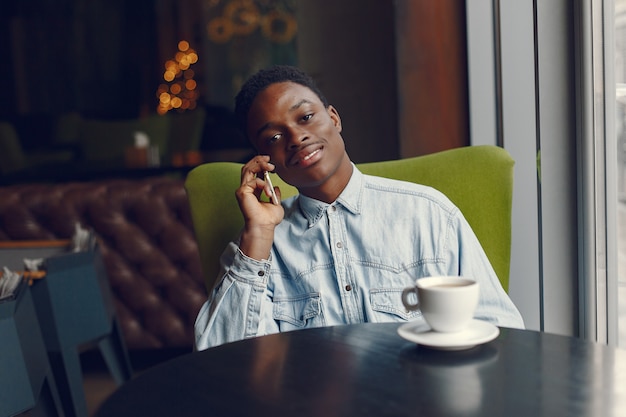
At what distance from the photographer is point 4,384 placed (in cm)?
168

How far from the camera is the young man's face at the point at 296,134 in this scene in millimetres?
1478

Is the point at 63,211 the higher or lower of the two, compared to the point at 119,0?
lower

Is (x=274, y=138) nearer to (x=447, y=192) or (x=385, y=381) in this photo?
(x=447, y=192)

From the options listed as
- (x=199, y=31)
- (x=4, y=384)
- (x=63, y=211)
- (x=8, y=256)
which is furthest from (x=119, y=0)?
(x=4, y=384)

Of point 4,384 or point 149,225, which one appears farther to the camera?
point 149,225

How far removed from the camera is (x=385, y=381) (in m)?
0.90

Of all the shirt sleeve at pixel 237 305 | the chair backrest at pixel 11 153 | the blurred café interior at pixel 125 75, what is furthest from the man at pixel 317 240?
the chair backrest at pixel 11 153

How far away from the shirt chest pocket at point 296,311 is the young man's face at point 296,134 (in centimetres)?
23

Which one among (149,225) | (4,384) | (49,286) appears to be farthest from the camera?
(149,225)

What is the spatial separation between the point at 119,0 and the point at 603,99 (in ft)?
16.3

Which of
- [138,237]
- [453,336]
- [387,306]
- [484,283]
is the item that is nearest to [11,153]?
[138,237]

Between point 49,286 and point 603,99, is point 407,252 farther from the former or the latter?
point 49,286

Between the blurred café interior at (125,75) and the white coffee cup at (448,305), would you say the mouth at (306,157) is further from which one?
the blurred café interior at (125,75)

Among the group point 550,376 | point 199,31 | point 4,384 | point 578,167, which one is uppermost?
point 199,31
